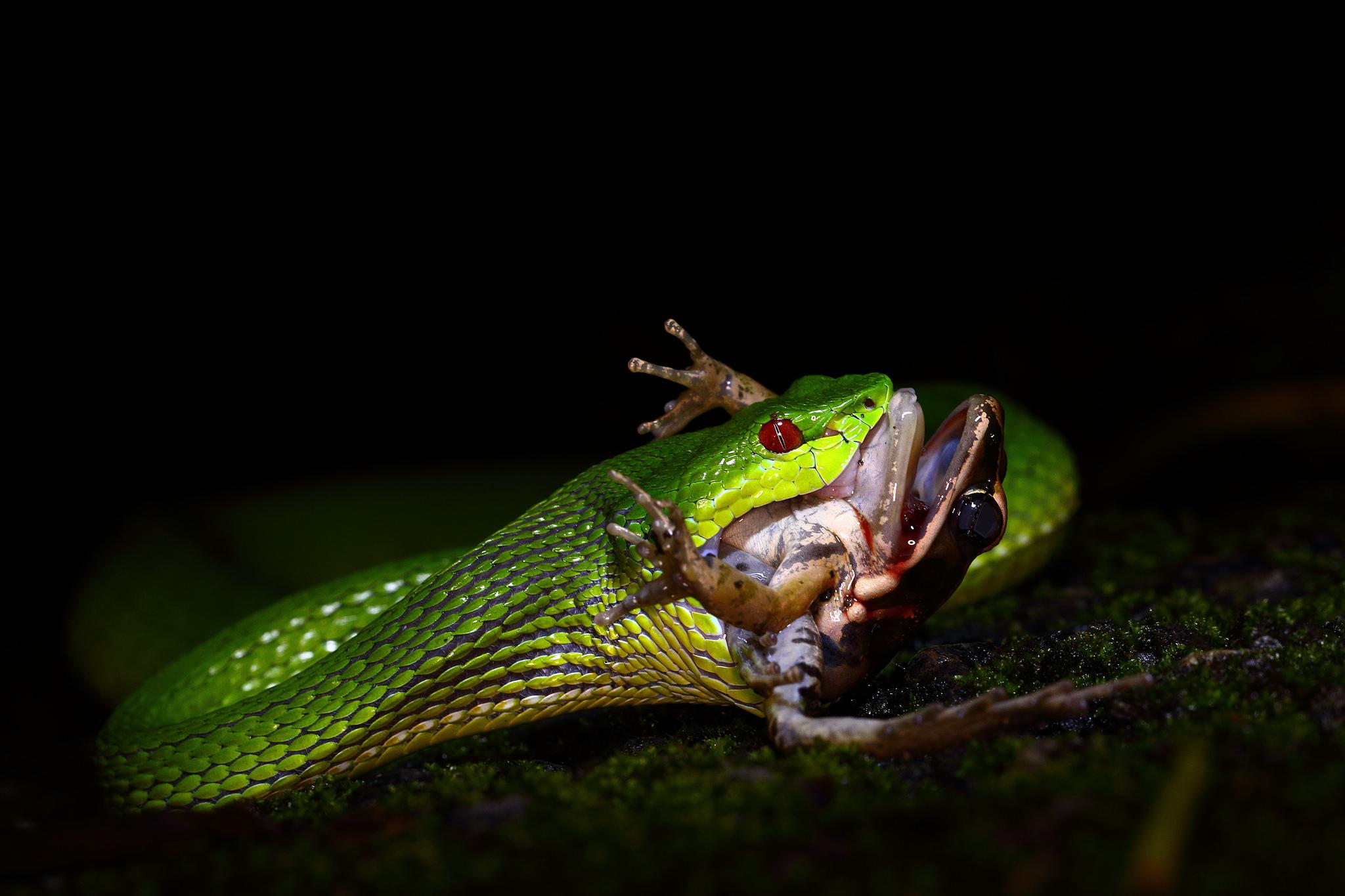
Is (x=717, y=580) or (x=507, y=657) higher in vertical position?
(x=717, y=580)

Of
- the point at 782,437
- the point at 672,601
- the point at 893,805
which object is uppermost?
the point at 782,437

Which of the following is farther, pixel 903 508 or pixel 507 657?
pixel 507 657

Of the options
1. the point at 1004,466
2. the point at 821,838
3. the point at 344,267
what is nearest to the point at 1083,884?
the point at 821,838

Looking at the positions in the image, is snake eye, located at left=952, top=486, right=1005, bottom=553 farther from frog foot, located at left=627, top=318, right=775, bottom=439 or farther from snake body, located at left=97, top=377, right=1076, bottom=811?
frog foot, located at left=627, top=318, right=775, bottom=439

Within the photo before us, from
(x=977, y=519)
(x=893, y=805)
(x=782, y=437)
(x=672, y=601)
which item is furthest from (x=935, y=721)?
(x=782, y=437)

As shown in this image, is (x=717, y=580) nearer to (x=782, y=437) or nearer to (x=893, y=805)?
(x=782, y=437)
